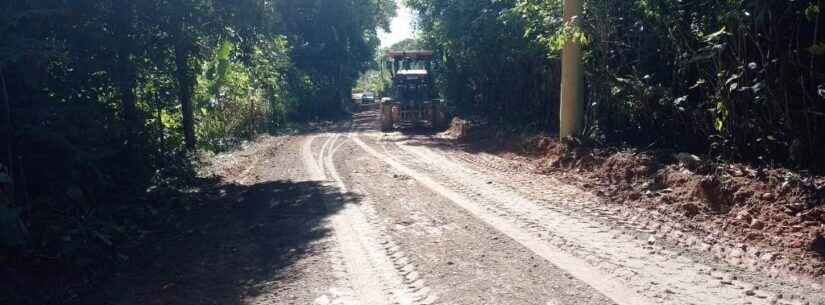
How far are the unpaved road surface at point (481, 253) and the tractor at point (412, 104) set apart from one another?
40.5ft

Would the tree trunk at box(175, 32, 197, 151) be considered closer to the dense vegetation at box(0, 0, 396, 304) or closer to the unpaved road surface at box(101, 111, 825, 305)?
the dense vegetation at box(0, 0, 396, 304)

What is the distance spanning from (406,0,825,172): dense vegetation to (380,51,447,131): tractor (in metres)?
7.35

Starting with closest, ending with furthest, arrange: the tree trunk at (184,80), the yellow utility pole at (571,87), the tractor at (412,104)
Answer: the tree trunk at (184,80) → the yellow utility pole at (571,87) → the tractor at (412,104)

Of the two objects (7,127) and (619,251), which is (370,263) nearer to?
(619,251)

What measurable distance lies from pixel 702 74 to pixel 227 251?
6.56 metres

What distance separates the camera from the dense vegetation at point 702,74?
23.2 ft

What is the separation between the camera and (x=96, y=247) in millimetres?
6508

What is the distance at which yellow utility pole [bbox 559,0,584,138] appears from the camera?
11773 millimetres

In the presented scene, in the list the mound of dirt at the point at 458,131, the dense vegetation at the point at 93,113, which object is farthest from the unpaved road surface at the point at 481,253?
the mound of dirt at the point at 458,131

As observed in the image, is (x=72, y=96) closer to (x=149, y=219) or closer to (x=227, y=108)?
(x=149, y=219)

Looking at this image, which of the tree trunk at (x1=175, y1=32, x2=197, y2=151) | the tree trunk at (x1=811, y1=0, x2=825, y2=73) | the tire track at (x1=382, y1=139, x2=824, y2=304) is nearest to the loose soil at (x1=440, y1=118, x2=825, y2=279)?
the tire track at (x1=382, y1=139, x2=824, y2=304)

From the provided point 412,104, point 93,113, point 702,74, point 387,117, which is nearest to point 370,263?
point 93,113

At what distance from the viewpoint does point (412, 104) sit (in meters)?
22.6

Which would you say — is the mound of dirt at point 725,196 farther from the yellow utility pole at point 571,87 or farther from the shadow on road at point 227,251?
the shadow on road at point 227,251
